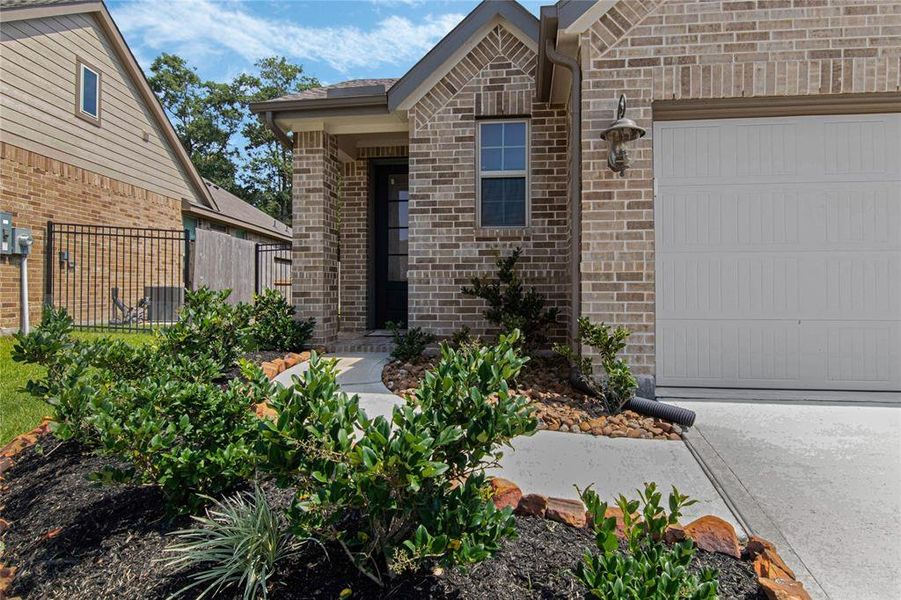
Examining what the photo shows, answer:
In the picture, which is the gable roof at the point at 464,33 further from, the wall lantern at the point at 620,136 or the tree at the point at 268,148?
the tree at the point at 268,148

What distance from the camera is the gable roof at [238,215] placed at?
1470 cm

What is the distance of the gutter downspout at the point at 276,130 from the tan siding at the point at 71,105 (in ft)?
16.2

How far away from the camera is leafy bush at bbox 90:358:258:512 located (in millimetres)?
2197

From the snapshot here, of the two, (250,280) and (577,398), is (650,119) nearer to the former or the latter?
(577,398)

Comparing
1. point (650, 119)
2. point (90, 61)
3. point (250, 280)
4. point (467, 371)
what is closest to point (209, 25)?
point (90, 61)

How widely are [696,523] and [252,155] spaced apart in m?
35.3

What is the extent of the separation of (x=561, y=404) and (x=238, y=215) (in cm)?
1574

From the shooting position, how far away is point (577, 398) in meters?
4.59

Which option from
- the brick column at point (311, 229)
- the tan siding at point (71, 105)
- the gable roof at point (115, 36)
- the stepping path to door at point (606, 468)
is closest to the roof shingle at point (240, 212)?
the gable roof at point (115, 36)

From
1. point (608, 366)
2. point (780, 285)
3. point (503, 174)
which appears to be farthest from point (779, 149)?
point (503, 174)

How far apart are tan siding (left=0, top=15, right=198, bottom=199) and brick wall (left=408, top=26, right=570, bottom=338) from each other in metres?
7.16

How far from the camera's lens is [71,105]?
9781 millimetres

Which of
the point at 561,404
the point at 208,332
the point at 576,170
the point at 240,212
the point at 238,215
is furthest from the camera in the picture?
the point at 240,212

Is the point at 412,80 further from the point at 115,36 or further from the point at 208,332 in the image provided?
the point at 115,36
